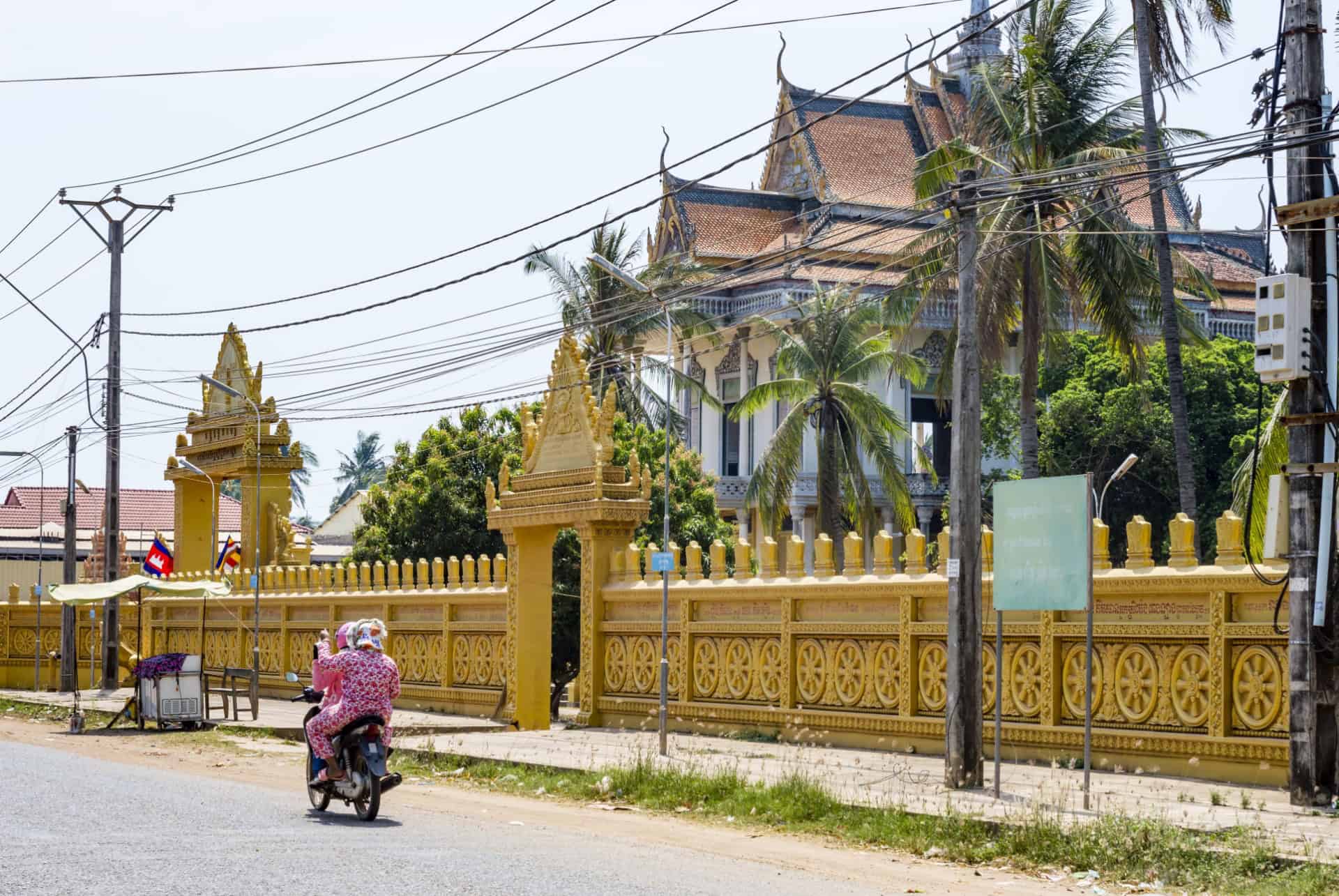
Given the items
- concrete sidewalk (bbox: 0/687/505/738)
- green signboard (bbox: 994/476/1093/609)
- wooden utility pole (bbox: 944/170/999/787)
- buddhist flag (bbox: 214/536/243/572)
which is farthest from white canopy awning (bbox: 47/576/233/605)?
green signboard (bbox: 994/476/1093/609)

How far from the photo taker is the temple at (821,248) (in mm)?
44594

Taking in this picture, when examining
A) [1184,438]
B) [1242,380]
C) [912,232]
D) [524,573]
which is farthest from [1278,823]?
[912,232]

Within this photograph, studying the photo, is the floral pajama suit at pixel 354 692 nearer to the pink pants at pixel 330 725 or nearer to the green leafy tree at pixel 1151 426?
the pink pants at pixel 330 725

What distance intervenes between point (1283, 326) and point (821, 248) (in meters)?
30.9

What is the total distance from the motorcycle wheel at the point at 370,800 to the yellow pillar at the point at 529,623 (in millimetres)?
10336

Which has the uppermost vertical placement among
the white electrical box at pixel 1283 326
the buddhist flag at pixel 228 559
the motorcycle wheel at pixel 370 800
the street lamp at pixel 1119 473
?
the white electrical box at pixel 1283 326

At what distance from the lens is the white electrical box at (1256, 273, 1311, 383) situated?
41.9 feet

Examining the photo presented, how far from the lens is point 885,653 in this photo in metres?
18.2

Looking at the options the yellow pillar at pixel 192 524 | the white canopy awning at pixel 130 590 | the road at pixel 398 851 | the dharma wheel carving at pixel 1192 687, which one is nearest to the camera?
the road at pixel 398 851

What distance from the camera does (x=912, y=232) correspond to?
46.9m

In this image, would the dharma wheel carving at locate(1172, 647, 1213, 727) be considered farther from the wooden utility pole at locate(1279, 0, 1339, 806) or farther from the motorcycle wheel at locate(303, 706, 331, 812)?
the motorcycle wheel at locate(303, 706, 331, 812)

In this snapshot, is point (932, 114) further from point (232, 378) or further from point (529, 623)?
point (529, 623)

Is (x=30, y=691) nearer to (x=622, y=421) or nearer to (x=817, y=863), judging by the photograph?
(x=622, y=421)

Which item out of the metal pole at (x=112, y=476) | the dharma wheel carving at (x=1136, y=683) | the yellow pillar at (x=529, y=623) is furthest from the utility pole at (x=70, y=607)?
the dharma wheel carving at (x=1136, y=683)
